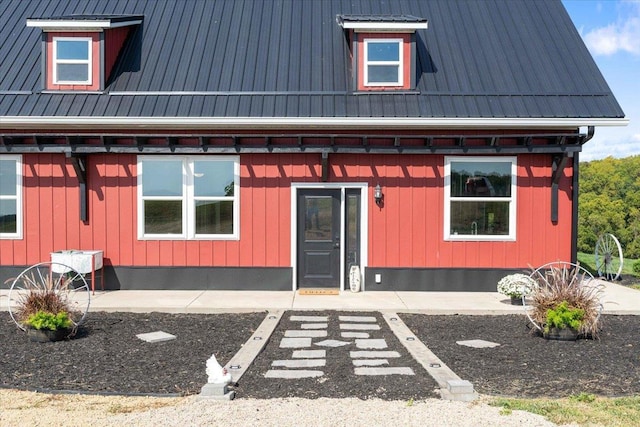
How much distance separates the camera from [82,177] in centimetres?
1202

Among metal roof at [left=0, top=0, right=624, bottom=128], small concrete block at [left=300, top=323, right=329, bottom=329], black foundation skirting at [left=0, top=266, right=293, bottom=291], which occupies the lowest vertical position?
small concrete block at [left=300, top=323, right=329, bottom=329]

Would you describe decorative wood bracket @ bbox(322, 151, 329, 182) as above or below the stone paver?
above

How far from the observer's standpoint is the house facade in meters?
11.9

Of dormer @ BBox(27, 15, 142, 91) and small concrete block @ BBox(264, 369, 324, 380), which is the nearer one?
small concrete block @ BBox(264, 369, 324, 380)

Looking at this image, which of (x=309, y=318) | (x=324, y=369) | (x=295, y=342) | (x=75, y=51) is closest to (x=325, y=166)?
(x=309, y=318)

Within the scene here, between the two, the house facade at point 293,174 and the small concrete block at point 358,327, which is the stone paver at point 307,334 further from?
the house facade at point 293,174

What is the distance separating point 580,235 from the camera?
95.5 ft

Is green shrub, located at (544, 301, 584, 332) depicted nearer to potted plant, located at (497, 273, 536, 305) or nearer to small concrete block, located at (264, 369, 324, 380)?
potted plant, located at (497, 273, 536, 305)

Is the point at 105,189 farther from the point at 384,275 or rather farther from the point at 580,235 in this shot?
the point at 580,235

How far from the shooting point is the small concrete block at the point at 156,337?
315 inches

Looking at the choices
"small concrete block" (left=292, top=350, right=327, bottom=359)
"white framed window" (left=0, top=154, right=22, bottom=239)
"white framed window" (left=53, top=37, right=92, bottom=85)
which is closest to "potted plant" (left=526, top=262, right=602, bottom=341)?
"small concrete block" (left=292, top=350, right=327, bottom=359)

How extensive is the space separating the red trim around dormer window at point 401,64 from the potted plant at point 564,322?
19.5 feet

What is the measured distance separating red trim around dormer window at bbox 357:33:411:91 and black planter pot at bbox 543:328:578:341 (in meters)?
6.08

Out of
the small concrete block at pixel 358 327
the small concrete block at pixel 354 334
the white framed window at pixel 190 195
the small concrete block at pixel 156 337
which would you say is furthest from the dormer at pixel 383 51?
the small concrete block at pixel 156 337
